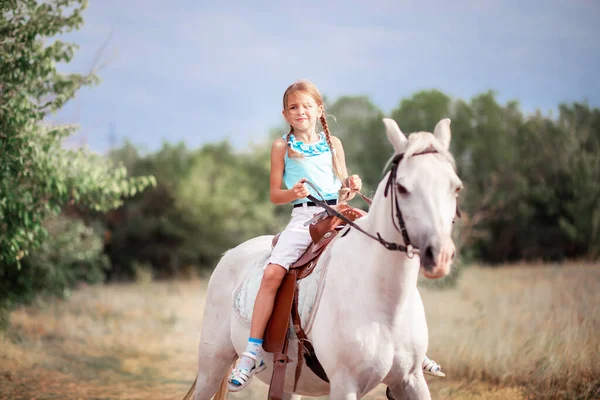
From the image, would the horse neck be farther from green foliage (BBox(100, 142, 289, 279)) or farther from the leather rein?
green foliage (BBox(100, 142, 289, 279))

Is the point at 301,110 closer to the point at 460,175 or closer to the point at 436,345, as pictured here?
the point at 436,345

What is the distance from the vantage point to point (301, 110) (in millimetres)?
3881

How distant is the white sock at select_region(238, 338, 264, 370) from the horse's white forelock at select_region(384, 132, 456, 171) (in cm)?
169

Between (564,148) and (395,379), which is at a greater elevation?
(564,148)

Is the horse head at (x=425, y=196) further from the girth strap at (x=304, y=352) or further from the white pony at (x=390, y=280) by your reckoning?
the girth strap at (x=304, y=352)

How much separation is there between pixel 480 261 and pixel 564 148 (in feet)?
23.2

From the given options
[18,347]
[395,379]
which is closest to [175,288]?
[18,347]

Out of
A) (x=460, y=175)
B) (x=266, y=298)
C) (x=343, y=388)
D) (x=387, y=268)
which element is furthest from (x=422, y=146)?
(x=460, y=175)

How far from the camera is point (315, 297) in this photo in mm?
3605

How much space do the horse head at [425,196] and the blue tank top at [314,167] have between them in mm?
941

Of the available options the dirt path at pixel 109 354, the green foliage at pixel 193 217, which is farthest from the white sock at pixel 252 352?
the green foliage at pixel 193 217

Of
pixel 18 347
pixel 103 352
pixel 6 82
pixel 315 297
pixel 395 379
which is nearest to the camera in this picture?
pixel 395 379

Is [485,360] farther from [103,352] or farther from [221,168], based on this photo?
[221,168]

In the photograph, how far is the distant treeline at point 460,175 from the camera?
2484cm
